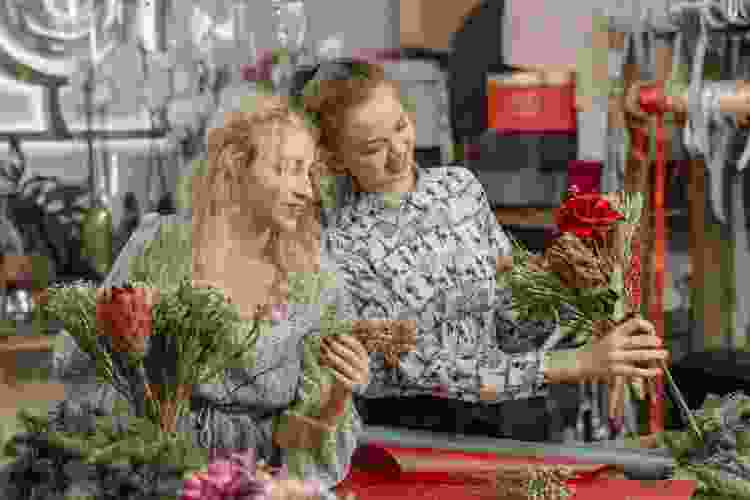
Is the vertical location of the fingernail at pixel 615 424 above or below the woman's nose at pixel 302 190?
below

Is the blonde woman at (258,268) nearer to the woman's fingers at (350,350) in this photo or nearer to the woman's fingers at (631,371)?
the woman's fingers at (350,350)

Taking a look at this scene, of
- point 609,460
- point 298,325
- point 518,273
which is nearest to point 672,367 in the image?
point 609,460

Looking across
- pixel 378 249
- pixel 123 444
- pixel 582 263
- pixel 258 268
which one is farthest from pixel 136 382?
pixel 582 263

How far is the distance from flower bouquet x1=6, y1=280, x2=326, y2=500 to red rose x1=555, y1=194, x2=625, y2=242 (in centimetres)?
32

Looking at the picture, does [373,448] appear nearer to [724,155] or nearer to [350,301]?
[350,301]

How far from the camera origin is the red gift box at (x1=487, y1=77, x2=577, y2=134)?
5.29ft

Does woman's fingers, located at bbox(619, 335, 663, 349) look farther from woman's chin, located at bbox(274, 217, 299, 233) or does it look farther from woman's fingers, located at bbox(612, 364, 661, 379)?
woman's chin, located at bbox(274, 217, 299, 233)

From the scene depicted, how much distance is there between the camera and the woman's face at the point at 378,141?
1.28 meters

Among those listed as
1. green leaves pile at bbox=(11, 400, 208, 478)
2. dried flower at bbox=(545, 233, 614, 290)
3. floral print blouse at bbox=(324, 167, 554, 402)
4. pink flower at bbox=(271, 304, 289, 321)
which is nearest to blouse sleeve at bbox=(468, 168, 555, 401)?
floral print blouse at bbox=(324, 167, 554, 402)

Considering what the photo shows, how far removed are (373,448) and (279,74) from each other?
0.45m

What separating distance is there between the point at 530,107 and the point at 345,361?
0.60 metres

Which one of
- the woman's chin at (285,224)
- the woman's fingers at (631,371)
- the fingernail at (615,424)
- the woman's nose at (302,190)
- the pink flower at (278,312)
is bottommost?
the fingernail at (615,424)

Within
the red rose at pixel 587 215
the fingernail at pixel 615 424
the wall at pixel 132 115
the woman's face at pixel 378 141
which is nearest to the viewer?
the red rose at pixel 587 215

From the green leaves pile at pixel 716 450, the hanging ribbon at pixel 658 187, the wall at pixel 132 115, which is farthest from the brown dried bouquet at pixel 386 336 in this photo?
the hanging ribbon at pixel 658 187
